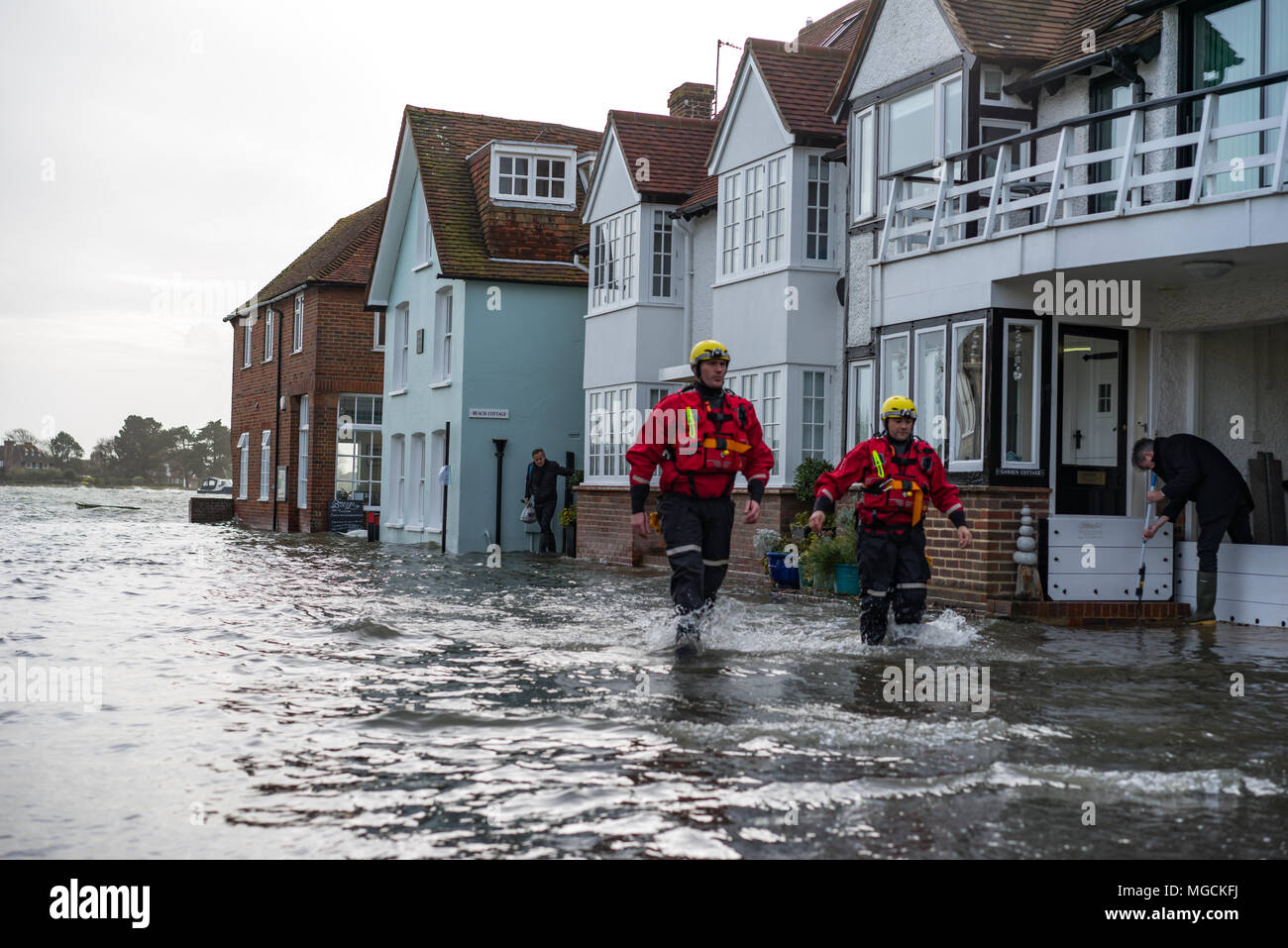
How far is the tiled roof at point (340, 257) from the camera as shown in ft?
119

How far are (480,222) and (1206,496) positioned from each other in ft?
65.0

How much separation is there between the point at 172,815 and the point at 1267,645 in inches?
365

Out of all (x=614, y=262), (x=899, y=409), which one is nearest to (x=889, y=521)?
(x=899, y=409)

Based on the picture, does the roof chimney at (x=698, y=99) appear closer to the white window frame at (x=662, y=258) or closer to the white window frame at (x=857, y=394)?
the white window frame at (x=662, y=258)

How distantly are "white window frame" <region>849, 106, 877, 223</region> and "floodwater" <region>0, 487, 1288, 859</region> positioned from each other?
7.40 m

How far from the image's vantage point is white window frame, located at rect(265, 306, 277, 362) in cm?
4041

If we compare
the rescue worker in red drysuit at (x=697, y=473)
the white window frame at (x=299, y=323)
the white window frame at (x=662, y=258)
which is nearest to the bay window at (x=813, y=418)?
the white window frame at (x=662, y=258)

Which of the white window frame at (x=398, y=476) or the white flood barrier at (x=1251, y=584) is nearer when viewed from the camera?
the white flood barrier at (x=1251, y=584)

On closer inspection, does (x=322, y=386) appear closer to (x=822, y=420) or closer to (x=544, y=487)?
Answer: (x=544, y=487)

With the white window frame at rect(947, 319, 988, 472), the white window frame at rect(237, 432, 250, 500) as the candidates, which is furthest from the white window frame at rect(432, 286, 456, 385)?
the white window frame at rect(947, 319, 988, 472)

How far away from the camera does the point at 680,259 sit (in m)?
24.1

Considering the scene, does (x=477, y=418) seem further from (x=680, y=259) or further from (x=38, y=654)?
(x=38, y=654)

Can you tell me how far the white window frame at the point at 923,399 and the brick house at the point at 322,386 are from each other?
73.5ft

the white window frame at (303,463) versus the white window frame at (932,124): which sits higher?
the white window frame at (932,124)
